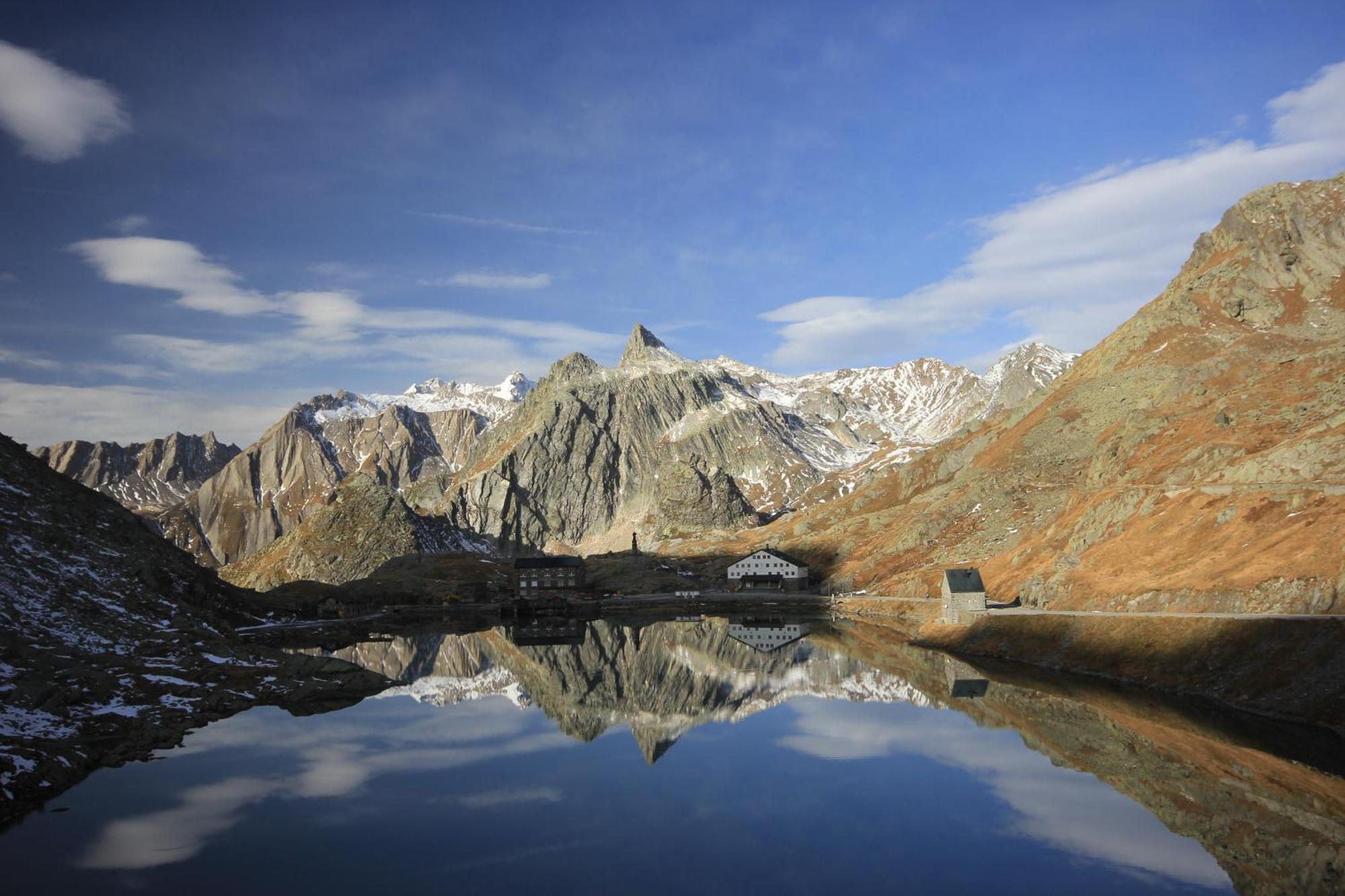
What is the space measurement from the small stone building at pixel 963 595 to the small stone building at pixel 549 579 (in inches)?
3673

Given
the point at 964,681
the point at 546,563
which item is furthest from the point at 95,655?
the point at 546,563

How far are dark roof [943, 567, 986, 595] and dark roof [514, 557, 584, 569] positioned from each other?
99.2m

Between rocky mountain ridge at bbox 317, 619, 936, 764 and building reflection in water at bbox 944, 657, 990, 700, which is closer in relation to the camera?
building reflection in water at bbox 944, 657, 990, 700

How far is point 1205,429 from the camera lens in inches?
4176

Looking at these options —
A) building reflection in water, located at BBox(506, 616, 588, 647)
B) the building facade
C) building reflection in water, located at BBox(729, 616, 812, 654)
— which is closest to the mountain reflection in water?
building reflection in water, located at BBox(729, 616, 812, 654)

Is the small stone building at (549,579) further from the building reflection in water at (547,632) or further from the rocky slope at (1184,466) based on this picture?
the rocky slope at (1184,466)

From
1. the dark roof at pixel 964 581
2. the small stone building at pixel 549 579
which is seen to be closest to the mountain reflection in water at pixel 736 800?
the dark roof at pixel 964 581

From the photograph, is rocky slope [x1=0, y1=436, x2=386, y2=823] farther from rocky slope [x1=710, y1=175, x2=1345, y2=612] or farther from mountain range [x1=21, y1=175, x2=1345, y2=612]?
rocky slope [x1=710, y1=175, x2=1345, y2=612]

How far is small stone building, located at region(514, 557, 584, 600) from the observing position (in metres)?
176

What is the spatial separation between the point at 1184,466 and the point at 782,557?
291ft

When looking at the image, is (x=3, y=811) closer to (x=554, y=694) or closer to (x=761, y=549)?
(x=554, y=694)

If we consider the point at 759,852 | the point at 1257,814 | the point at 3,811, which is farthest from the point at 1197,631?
the point at 3,811

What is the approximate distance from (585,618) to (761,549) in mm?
43263

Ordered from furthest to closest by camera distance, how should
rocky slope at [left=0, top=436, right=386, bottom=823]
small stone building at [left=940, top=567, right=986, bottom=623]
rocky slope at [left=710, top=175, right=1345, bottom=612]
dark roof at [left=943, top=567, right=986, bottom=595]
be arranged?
dark roof at [left=943, top=567, right=986, bottom=595] < small stone building at [left=940, top=567, right=986, bottom=623] < rocky slope at [left=710, top=175, right=1345, bottom=612] < rocky slope at [left=0, top=436, right=386, bottom=823]
